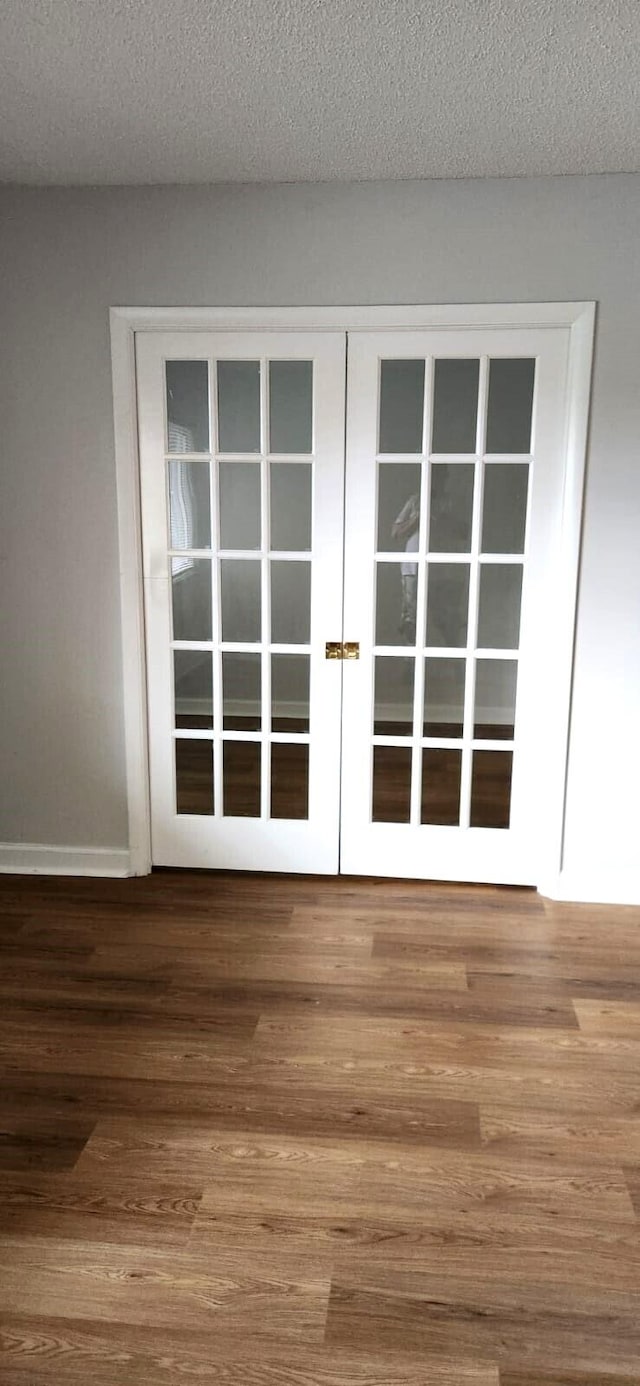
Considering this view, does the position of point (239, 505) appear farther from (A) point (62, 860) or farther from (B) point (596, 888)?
(B) point (596, 888)

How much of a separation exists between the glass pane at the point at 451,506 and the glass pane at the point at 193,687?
3.13 ft

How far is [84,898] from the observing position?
3641 mm

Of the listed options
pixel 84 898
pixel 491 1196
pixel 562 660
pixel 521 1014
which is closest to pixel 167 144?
pixel 562 660

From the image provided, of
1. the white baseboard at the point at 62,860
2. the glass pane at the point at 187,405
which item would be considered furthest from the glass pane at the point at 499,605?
the white baseboard at the point at 62,860

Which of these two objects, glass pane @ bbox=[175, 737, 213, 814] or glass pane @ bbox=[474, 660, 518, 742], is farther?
glass pane @ bbox=[175, 737, 213, 814]

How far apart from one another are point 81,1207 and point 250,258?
9.38ft

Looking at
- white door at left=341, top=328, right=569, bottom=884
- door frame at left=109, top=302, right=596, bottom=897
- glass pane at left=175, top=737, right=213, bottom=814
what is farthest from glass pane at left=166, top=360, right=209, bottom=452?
glass pane at left=175, top=737, right=213, bottom=814

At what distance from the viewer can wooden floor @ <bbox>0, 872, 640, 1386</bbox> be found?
1775mm

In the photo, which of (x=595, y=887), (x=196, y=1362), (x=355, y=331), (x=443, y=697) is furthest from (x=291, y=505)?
(x=196, y=1362)

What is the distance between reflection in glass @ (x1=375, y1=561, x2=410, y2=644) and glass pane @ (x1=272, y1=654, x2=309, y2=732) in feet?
1.05

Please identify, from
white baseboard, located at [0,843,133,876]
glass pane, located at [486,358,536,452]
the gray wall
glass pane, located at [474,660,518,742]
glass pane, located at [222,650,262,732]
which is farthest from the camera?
white baseboard, located at [0,843,133,876]

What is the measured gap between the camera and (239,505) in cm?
356

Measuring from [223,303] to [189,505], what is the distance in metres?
0.70

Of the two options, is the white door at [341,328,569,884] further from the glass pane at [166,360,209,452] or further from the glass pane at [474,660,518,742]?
the glass pane at [166,360,209,452]
